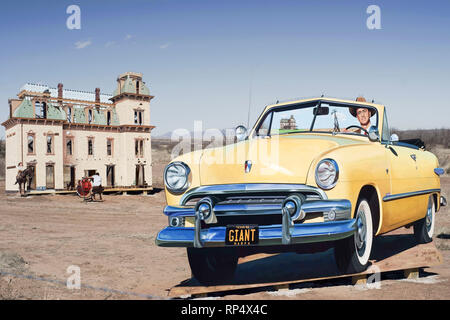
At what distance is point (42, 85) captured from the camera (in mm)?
33719

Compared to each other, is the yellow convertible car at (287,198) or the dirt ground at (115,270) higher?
the yellow convertible car at (287,198)

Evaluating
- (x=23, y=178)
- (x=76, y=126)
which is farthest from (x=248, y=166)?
(x=76, y=126)

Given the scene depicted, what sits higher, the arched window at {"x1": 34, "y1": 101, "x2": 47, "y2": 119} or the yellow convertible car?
the arched window at {"x1": 34, "y1": 101, "x2": 47, "y2": 119}

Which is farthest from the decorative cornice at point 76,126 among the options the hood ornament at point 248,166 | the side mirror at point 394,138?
the hood ornament at point 248,166

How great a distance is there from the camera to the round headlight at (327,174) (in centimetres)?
452

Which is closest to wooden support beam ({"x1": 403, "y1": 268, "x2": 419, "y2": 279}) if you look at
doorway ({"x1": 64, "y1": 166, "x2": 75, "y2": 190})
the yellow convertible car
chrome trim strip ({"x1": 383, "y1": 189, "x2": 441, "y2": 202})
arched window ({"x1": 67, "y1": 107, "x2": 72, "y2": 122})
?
the yellow convertible car

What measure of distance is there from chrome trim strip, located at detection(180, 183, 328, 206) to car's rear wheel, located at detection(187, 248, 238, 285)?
822 millimetres

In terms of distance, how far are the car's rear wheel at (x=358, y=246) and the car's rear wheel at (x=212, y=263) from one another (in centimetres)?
156

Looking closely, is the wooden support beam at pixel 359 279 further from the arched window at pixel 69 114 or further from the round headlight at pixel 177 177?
the arched window at pixel 69 114

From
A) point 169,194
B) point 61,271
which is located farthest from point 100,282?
point 169,194

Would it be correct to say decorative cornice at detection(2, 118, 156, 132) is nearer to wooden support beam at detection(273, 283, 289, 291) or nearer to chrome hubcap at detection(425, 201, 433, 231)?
chrome hubcap at detection(425, 201, 433, 231)

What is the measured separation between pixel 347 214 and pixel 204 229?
4.62 feet

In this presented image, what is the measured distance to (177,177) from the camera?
518cm

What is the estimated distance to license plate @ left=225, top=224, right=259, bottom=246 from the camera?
4.43 metres
